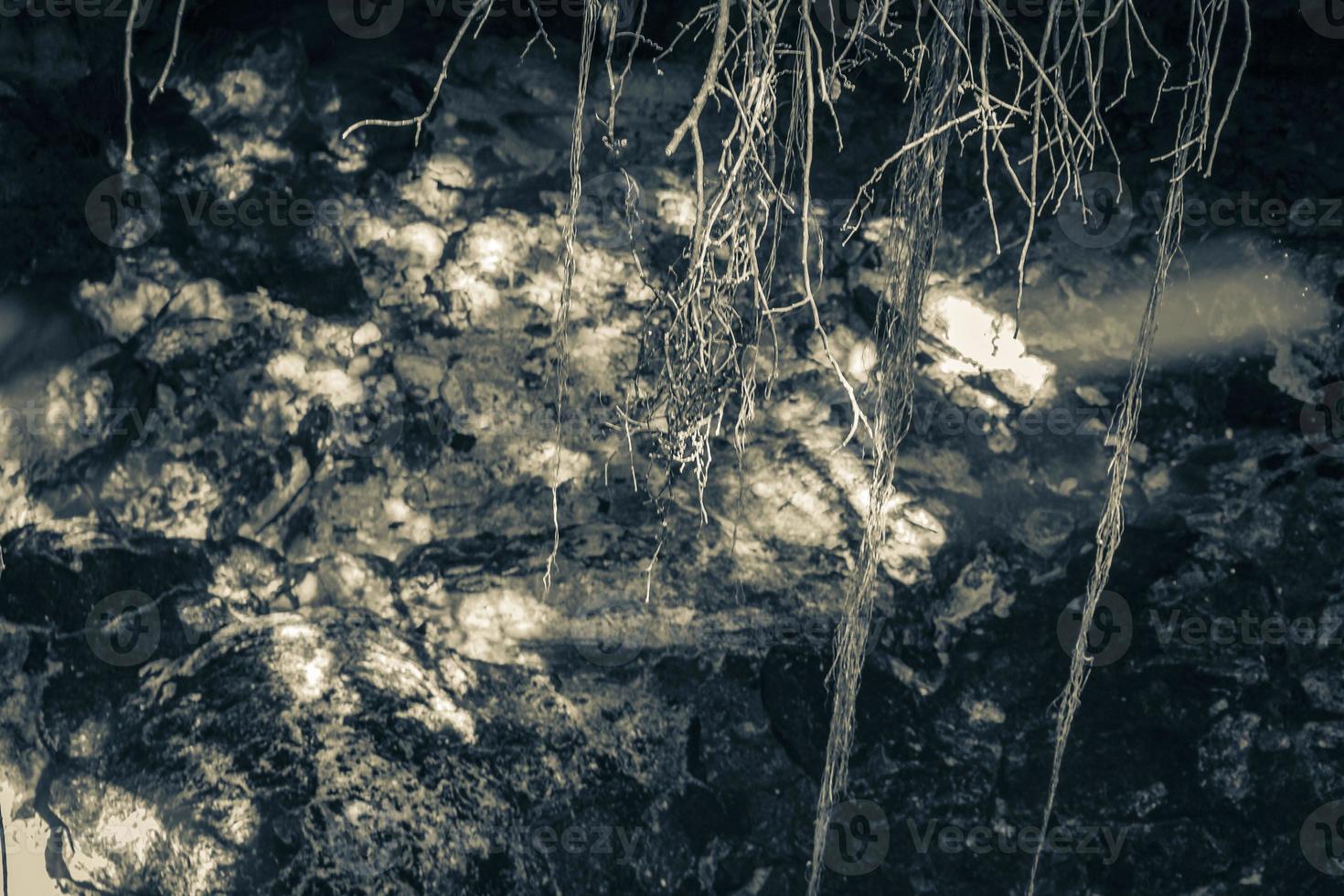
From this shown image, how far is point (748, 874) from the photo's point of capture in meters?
1.98

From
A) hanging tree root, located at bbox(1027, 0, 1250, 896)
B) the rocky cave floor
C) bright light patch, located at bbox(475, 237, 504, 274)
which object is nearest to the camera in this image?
hanging tree root, located at bbox(1027, 0, 1250, 896)

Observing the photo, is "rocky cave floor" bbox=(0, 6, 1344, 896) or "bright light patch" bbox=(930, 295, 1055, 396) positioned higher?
"bright light patch" bbox=(930, 295, 1055, 396)

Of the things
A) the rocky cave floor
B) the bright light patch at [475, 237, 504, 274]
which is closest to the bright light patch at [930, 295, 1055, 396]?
the rocky cave floor

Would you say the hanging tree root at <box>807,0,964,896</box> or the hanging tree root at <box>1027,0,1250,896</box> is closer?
the hanging tree root at <box>807,0,964,896</box>

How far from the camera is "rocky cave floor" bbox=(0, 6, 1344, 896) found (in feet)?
6.21

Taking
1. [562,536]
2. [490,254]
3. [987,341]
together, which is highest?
[987,341]

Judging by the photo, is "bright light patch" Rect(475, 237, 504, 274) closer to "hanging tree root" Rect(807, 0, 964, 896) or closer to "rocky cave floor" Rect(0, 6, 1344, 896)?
"rocky cave floor" Rect(0, 6, 1344, 896)

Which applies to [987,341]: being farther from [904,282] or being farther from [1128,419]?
[904,282]

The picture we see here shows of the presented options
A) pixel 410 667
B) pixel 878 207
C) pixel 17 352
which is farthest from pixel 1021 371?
pixel 17 352

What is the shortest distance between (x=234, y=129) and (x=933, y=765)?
186 centimetres

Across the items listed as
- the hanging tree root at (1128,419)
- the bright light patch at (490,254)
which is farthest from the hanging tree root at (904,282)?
the bright light patch at (490,254)

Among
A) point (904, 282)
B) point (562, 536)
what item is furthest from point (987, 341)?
point (562, 536)

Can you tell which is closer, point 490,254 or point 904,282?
point 904,282

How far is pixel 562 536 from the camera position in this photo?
6.79 ft
